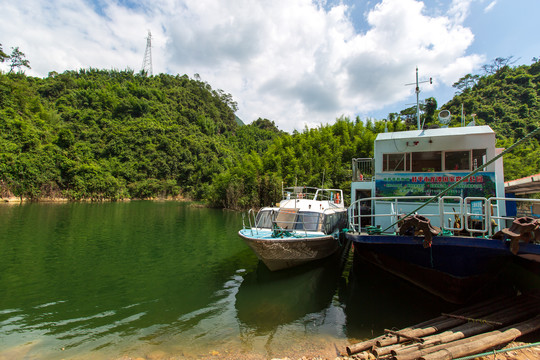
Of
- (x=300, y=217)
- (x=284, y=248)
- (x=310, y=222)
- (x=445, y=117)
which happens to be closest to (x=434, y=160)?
(x=445, y=117)

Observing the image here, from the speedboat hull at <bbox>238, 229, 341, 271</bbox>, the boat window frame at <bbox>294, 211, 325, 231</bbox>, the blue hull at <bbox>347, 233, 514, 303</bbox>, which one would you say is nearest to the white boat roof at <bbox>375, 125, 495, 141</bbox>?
the blue hull at <bbox>347, 233, 514, 303</bbox>

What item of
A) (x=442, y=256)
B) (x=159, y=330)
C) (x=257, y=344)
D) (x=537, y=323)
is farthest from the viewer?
(x=442, y=256)

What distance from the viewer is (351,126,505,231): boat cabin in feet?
26.3

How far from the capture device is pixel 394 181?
29.4 ft

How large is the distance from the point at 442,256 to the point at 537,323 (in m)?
1.92

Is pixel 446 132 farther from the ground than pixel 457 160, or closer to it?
farther from the ground

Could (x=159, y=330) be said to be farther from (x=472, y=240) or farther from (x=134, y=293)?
(x=472, y=240)

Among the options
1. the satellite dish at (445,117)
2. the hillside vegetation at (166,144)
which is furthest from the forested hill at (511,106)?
the satellite dish at (445,117)

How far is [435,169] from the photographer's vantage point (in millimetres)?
8641

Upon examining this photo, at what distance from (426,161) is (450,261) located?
11.1ft

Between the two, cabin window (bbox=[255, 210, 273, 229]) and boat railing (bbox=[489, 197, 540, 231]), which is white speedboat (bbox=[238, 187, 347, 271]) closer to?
cabin window (bbox=[255, 210, 273, 229])

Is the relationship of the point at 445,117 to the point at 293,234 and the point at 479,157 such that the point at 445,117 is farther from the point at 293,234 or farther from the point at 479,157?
the point at 293,234

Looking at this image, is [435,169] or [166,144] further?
[166,144]

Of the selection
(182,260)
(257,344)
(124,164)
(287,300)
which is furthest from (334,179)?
(124,164)
